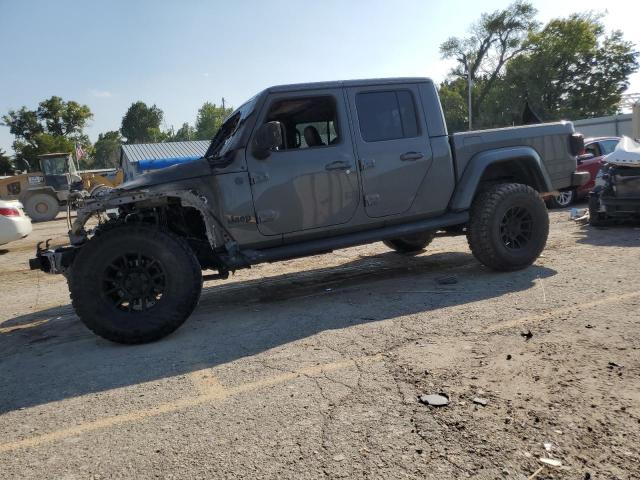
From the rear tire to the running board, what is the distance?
739 inches

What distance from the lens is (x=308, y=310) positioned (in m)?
4.54

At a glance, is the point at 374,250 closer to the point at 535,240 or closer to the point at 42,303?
the point at 535,240

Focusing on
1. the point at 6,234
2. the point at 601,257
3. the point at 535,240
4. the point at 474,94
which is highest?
the point at 474,94

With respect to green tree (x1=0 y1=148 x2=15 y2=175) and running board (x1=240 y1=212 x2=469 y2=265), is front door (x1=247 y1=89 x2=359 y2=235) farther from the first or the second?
green tree (x1=0 y1=148 x2=15 y2=175)

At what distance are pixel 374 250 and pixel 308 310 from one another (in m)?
3.20

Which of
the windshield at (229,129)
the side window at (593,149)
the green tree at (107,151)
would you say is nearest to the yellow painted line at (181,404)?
the windshield at (229,129)

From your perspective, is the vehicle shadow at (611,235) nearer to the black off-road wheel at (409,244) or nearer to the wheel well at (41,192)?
the black off-road wheel at (409,244)

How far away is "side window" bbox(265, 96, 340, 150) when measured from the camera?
15.3 ft

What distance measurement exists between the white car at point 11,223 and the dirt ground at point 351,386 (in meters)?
5.72

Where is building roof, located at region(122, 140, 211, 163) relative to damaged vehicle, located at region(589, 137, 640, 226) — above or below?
above

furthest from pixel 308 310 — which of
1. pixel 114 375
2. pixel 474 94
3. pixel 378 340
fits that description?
pixel 474 94

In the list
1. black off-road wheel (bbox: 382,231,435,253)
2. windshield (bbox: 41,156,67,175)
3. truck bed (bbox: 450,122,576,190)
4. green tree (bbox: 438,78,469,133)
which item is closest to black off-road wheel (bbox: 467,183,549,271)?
truck bed (bbox: 450,122,576,190)

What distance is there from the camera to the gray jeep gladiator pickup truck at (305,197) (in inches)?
154

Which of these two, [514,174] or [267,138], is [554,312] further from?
[267,138]
